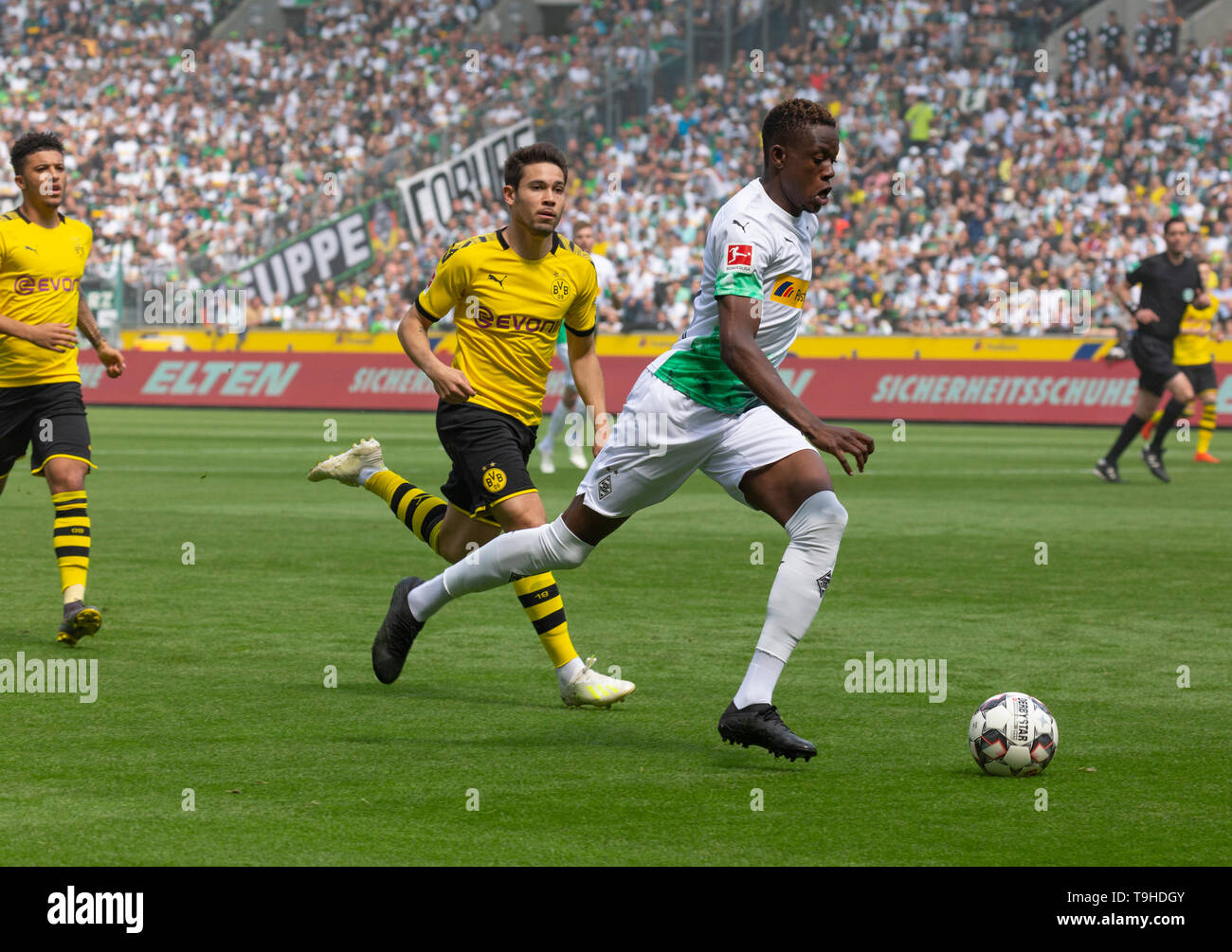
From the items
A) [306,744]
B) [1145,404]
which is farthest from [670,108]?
[306,744]

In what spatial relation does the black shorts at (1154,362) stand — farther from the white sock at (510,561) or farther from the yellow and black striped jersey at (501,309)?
the white sock at (510,561)

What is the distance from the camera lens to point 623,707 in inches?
272

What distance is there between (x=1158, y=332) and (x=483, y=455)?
41.3 feet

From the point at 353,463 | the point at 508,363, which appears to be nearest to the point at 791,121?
the point at 508,363

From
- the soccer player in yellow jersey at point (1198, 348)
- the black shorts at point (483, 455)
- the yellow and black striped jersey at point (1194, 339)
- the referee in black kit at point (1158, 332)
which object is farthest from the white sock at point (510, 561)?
the yellow and black striped jersey at point (1194, 339)

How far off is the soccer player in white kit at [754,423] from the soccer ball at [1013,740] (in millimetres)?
557

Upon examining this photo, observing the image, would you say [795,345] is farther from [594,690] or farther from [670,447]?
[670,447]

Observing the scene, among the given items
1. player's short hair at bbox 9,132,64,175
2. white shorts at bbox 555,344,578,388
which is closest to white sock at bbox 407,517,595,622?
player's short hair at bbox 9,132,64,175

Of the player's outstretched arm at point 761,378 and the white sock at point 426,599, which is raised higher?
the player's outstretched arm at point 761,378

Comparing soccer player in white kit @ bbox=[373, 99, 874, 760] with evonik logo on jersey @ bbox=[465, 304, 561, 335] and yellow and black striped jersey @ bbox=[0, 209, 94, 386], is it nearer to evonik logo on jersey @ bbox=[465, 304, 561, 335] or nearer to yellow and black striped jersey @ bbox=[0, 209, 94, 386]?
evonik logo on jersey @ bbox=[465, 304, 561, 335]

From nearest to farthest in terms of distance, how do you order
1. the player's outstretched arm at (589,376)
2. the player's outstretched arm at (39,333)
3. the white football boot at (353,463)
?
the player's outstretched arm at (589,376), the player's outstretched arm at (39,333), the white football boot at (353,463)

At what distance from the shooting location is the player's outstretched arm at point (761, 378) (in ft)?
18.3

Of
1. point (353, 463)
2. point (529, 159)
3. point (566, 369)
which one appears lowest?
point (353, 463)

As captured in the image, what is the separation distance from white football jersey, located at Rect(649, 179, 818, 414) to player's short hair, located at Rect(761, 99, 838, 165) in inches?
6.6
